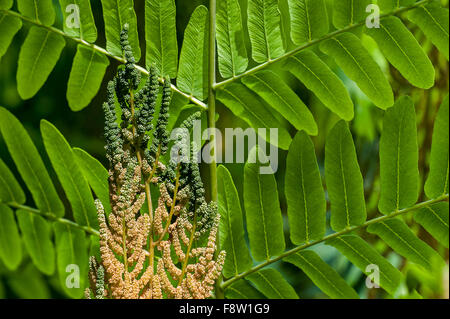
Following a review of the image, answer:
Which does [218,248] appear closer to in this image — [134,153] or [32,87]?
[134,153]

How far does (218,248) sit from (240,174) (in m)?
0.97

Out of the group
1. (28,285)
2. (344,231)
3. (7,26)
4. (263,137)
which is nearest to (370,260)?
(344,231)

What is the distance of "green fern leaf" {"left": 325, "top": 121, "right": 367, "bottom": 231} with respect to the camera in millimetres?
727

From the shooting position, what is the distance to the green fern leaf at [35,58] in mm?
784

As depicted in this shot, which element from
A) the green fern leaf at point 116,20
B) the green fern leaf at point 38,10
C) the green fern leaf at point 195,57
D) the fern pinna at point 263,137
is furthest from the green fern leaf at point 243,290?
the green fern leaf at point 38,10

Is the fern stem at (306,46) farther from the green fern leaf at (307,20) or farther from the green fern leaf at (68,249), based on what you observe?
the green fern leaf at (68,249)

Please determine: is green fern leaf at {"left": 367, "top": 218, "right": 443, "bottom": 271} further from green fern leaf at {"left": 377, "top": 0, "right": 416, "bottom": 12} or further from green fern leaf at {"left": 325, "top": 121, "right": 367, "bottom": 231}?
green fern leaf at {"left": 377, "top": 0, "right": 416, "bottom": 12}

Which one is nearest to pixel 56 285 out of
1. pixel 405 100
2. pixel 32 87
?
pixel 32 87

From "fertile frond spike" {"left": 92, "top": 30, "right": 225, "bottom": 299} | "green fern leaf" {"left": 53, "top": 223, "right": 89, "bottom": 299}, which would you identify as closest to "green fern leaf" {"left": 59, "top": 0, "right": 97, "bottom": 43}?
"fertile frond spike" {"left": 92, "top": 30, "right": 225, "bottom": 299}

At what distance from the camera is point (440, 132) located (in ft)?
2.36

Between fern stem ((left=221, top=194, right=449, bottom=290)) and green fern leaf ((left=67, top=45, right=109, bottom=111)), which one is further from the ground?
green fern leaf ((left=67, top=45, right=109, bottom=111))

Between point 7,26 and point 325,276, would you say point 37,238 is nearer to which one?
point 7,26

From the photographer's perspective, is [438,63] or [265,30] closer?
[265,30]

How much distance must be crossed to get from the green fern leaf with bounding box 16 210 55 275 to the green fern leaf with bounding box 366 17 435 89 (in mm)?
624
